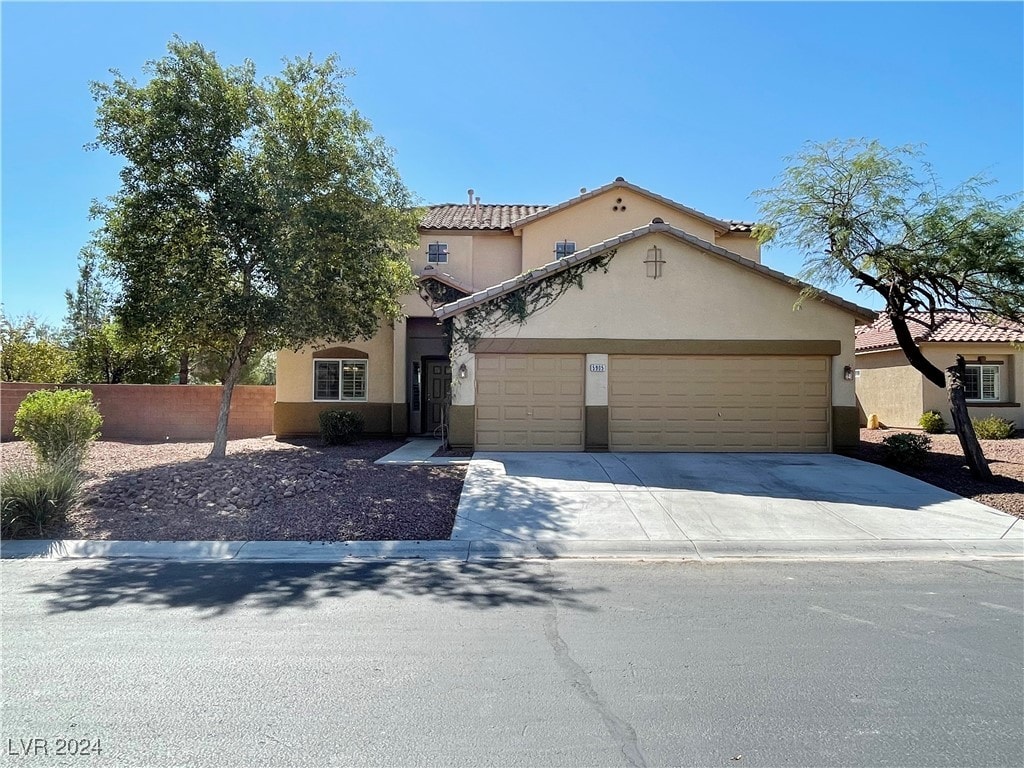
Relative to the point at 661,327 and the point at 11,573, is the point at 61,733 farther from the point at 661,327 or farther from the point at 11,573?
the point at 661,327

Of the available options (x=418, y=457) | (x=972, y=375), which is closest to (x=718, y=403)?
(x=418, y=457)

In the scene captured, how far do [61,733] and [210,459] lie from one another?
978 centimetres

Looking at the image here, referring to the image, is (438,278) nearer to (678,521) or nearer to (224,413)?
(224,413)

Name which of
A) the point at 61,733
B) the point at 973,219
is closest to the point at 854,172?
the point at 973,219

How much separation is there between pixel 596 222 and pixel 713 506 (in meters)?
13.0

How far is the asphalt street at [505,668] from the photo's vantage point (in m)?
3.46

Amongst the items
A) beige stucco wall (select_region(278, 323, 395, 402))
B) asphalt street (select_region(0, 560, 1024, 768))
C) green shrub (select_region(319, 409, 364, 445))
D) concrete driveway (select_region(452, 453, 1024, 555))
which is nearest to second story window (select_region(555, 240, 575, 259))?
beige stucco wall (select_region(278, 323, 395, 402))

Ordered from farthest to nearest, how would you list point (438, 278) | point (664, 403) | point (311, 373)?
1. point (311, 373)
2. point (438, 278)
3. point (664, 403)

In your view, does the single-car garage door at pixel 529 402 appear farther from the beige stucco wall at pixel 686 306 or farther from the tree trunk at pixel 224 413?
the tree trunk at pixel 224 413

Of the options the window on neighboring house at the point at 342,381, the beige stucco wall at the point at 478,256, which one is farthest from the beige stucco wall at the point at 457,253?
the window on neighboring house at the point at 342,381

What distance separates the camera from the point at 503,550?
7699 millimetres

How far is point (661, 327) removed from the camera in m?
14.3

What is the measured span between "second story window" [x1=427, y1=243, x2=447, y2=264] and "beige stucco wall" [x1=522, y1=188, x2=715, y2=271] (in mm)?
2572

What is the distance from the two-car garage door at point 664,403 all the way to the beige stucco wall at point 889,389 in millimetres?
8601
